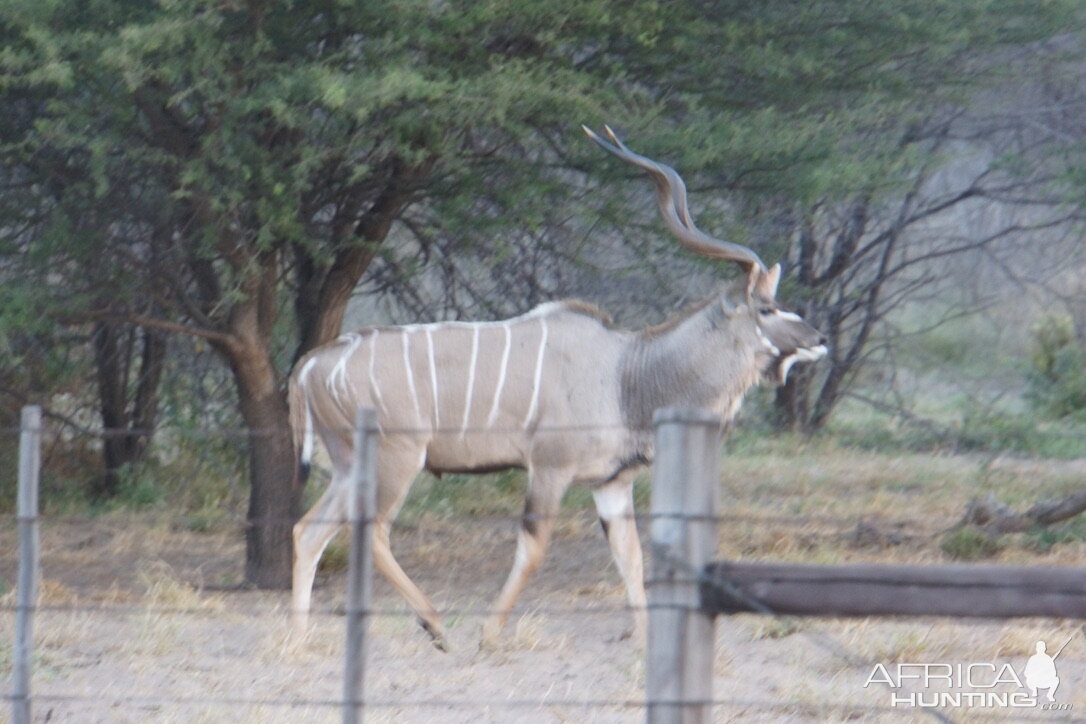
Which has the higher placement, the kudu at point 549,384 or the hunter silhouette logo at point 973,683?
the kudu at point 549,384

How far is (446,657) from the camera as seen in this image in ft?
17.6

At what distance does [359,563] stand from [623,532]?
2.98m

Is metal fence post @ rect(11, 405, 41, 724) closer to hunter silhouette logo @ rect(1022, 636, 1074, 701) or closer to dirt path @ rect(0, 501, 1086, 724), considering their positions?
dirt path @ rect(0, 501, 1086, 724)

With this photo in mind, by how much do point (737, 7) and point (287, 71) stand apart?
2242 mm

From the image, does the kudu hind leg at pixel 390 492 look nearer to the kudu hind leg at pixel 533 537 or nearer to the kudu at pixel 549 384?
the kudu at pixel 549 384

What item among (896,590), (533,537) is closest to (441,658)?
(533,537)

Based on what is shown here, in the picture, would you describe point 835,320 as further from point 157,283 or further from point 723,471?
point 157,283

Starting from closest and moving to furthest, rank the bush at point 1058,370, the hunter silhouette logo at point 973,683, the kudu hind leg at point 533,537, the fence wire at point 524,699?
the fence wire at point 524,699
the hunter silhouette logo at point 973,683
the kudu hind leg at point 533,537
the bush at point 1058,370

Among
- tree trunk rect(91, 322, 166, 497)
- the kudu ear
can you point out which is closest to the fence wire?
the kudu ear

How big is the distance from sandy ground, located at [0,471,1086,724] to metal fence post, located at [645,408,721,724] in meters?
1.17

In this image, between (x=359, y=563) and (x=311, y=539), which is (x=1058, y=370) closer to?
(x=311, y=539)

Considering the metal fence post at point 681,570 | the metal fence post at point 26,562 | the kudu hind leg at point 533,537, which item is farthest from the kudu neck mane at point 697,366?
the metal fence post at point 681,570

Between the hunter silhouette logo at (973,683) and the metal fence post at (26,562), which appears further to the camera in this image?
Result: the hunter silhouette logo at (973,683)

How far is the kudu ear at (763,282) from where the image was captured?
5.95 metres
